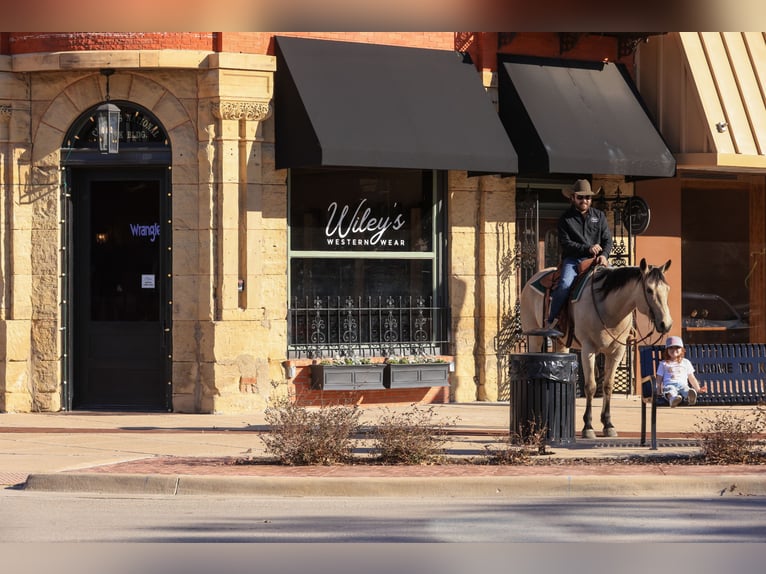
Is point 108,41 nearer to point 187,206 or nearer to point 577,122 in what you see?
point 187,206

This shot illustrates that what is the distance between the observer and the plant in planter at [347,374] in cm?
1744

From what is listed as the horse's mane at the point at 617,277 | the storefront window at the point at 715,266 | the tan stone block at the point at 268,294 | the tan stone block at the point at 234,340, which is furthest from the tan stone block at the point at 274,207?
the storefront window at the point at 715,266

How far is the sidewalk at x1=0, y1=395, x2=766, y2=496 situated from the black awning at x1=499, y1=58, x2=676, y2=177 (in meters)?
4.48

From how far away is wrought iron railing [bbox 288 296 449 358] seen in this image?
17797 millimetres

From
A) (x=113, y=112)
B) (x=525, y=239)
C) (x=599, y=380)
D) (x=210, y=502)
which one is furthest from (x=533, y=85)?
(x=210, y=502)

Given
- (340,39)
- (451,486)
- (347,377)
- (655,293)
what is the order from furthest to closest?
(340,39)
(347,377)
(655,293)
(451,486)

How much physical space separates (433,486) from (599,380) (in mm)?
9539

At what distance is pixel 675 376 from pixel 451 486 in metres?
3.48

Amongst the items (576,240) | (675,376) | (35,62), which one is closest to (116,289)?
(35,62)

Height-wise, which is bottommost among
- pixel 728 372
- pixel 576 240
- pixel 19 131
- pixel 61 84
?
pixel 728 372

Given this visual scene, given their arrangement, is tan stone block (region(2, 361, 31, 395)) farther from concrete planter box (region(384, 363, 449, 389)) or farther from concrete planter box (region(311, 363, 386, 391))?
concrete planter box (region(384, 363, 449, 389))

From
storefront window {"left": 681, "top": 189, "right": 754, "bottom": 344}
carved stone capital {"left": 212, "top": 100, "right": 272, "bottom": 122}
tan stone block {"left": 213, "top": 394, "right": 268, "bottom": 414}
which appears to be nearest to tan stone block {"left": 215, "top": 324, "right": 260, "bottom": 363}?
tan stone block {"left": 213, "top": 394, "right": 268, "bottom": 414}

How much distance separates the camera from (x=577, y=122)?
61.0ft

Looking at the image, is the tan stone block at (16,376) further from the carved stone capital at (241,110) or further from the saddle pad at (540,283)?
the saddle pad at (540,283)
